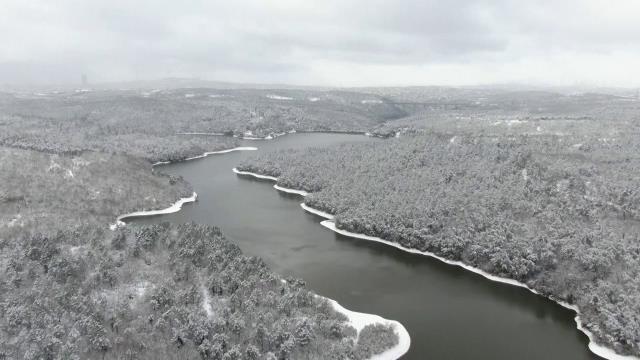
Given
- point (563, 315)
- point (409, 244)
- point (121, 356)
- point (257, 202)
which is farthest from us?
point (257, 202)

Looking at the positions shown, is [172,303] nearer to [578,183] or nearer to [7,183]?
[7,183]

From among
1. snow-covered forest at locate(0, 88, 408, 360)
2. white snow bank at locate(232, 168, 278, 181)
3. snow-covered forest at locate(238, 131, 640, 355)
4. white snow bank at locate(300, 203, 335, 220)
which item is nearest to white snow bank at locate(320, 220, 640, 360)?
snow-covered forest at locate(238, 131, 640, 355)

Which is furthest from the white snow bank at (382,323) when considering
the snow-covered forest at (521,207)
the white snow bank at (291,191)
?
the white snow bank at (291,191)

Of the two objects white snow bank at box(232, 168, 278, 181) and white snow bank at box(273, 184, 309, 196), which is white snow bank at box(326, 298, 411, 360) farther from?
white snow bank at box(232, 168, 278, 181)

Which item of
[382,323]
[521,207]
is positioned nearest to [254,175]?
[521,207]

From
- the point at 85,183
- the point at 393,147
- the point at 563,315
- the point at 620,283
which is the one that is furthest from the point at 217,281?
Result: the point at 393,147

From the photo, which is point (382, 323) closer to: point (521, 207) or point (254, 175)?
point (521, 207)

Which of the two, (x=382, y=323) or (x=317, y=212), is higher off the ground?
(x=382, y=323)
